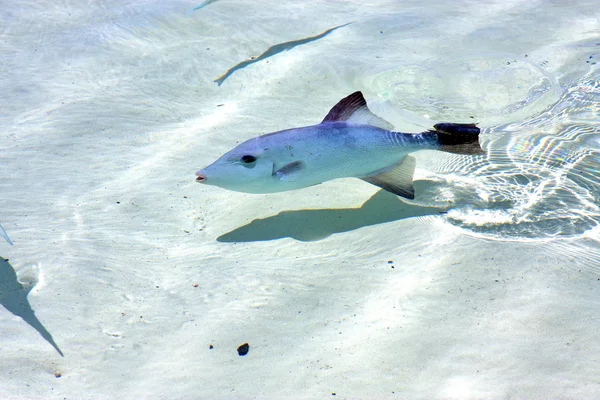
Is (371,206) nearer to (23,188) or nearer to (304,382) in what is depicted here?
(304,382)

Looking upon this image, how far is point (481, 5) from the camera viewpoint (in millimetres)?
5809

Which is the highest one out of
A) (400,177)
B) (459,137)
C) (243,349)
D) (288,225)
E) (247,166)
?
(459,137)

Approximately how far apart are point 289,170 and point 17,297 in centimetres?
136

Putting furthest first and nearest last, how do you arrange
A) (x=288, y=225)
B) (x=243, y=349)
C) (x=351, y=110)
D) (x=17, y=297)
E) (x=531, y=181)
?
(x=531, y=181)
(x=288, y=225)
(x=351, y=110)
(x=17, y=297)
(x=243, y=349)

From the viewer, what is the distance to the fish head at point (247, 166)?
260cm

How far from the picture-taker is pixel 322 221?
2891 millimetres

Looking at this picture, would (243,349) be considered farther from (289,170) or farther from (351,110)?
(351,110)

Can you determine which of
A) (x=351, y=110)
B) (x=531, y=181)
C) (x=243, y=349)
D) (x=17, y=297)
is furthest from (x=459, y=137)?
(x=17, y=297)

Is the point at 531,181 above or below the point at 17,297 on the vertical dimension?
above

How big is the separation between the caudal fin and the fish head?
2.67 feet

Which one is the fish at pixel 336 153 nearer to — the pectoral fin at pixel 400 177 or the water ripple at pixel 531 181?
the pectoral fin at pixel 400 177

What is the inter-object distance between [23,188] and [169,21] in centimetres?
274

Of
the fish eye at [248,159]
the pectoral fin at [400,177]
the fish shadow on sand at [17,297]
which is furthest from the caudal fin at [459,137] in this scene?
the fish shadow on sand at [17,297]

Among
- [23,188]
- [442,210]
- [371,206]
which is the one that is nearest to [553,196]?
[442,210]
